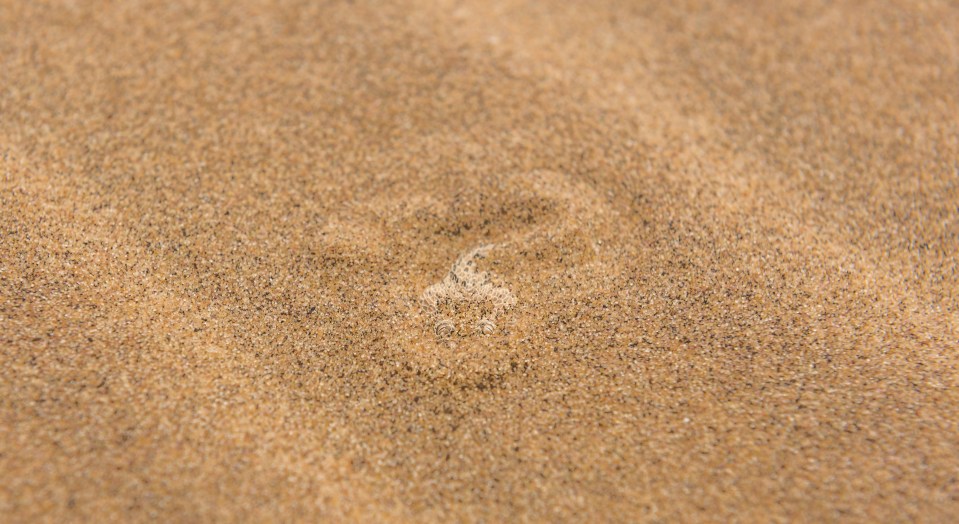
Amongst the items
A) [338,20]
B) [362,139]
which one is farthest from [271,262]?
[338,20]

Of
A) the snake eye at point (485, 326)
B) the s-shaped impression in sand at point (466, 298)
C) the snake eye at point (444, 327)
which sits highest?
the s-shaped impression in sand at point (466, 298)

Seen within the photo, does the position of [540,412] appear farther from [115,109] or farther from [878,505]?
[115,109]

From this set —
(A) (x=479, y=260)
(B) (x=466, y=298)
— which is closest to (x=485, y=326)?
(B) (x=466, y=298)

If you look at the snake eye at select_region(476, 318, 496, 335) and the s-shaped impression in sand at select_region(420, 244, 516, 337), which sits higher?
the s-shaped impression in sand at select_region(420, 244, 516, 337)

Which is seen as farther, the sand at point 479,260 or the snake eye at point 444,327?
the snake eye at point 444,327

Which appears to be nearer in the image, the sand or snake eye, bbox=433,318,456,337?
the sand

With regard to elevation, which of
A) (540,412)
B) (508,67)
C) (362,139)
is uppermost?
(508,67)

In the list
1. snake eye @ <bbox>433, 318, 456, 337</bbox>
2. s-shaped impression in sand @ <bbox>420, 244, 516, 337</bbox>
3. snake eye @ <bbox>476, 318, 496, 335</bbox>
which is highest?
s-shaped impression in sand @ <bbox>420, 244, 516, 337</bbox>

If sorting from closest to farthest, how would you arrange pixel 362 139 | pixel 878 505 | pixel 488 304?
pixel 878 505 < pixel 488 304 < pixel 362 139

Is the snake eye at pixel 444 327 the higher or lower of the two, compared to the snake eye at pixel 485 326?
higher
